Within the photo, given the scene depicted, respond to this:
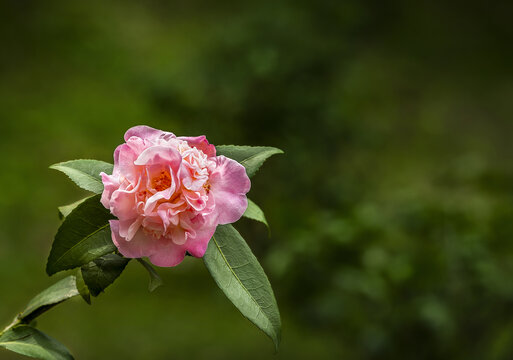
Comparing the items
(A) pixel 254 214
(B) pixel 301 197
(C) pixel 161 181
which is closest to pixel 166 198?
(C) pixel 161 181

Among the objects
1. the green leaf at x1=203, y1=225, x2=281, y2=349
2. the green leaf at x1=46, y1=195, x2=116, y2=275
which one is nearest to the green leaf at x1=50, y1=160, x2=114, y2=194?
the green leaf at x1=46, y1=195, x2=116, y2=275

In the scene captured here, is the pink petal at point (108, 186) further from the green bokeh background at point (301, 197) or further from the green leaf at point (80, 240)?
the green bokeh background at point (301, 197)

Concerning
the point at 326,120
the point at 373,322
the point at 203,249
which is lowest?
the point at 373,322

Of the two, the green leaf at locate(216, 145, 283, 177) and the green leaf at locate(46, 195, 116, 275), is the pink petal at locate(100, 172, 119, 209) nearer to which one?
the green leaf at locate(46, 195, 116, 275)

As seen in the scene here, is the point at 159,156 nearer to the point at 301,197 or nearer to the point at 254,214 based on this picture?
the point at 254,214

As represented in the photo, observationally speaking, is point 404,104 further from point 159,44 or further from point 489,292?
point 489,292

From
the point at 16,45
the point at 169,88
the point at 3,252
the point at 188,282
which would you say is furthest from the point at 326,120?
the point at 16,45
